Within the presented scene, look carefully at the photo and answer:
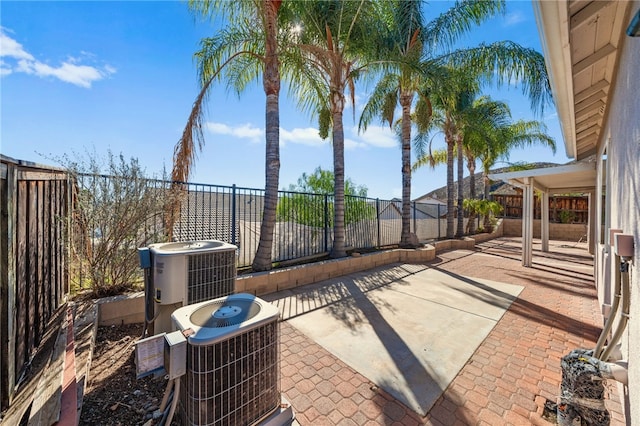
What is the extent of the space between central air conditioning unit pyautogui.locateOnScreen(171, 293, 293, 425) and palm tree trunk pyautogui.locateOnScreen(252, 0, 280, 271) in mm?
3624

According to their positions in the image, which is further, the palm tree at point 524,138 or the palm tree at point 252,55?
the palm tree at point 524,138

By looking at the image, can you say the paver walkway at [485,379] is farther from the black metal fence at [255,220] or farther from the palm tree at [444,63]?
the palm tree at [444,63]

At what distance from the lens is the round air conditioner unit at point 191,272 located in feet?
8.05

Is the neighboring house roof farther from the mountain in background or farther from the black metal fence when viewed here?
the black metal fence

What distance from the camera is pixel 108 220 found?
3.52 metres

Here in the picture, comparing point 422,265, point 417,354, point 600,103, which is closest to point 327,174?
point 422,265

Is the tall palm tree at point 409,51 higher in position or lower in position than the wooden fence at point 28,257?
higher

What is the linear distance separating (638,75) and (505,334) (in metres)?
3.22

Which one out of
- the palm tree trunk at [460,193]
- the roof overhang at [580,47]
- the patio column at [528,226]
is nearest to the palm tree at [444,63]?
the roof overhang at [580,47]

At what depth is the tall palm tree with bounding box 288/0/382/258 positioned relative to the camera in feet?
20.2

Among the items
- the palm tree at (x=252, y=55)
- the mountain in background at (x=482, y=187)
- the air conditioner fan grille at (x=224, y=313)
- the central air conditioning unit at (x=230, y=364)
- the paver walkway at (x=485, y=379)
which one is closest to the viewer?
the central air conditioning unit at (x=230, y=364)

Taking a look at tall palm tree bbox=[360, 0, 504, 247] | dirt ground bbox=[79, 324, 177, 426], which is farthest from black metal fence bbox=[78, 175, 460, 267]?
dirt ground bbox=[79, 324, 177, 426]

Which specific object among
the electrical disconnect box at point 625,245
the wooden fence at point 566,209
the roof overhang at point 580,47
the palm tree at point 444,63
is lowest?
the electrical disconnect box at point 625,245

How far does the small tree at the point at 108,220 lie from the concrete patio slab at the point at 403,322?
2.38m
